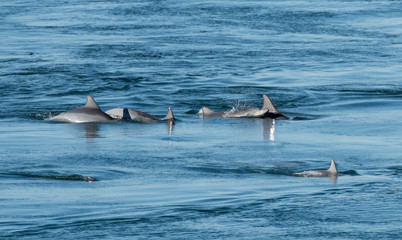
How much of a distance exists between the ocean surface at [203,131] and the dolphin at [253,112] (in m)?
0.27

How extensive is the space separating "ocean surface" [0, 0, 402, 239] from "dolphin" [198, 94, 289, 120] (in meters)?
0.27

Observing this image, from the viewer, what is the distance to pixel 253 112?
15758 millimetres

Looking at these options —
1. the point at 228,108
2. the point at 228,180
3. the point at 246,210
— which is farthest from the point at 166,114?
the point at 246,210

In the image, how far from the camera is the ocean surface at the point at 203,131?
8625mm

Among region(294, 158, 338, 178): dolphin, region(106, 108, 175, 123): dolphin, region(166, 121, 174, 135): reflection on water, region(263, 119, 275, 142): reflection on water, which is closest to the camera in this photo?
region(294, 158, 338, 178): dolphin

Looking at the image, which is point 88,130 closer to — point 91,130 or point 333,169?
point 91,130

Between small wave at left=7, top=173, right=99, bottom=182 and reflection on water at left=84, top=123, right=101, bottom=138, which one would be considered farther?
reflection on water at left=84, top=123, right=101, bottom=138

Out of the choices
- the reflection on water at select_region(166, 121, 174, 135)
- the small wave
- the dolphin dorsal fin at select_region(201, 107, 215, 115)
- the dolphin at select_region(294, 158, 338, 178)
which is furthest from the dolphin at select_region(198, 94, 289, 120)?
the small wave

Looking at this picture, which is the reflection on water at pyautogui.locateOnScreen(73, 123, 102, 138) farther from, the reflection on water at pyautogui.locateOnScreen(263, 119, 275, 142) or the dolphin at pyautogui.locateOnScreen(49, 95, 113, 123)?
the reflection on water at pyautogui.locateOnScreen(263, 119, 275, 142)

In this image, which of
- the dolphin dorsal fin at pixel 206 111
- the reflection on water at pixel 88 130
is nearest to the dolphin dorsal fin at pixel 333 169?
the reflection on water at pixel 88 130

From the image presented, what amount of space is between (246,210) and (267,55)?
49.7 ft

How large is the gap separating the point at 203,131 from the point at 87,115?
2.20m

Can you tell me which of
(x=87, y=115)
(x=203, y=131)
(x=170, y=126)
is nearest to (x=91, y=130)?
(x=87, y=115)

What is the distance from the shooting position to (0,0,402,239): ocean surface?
8.62 m
